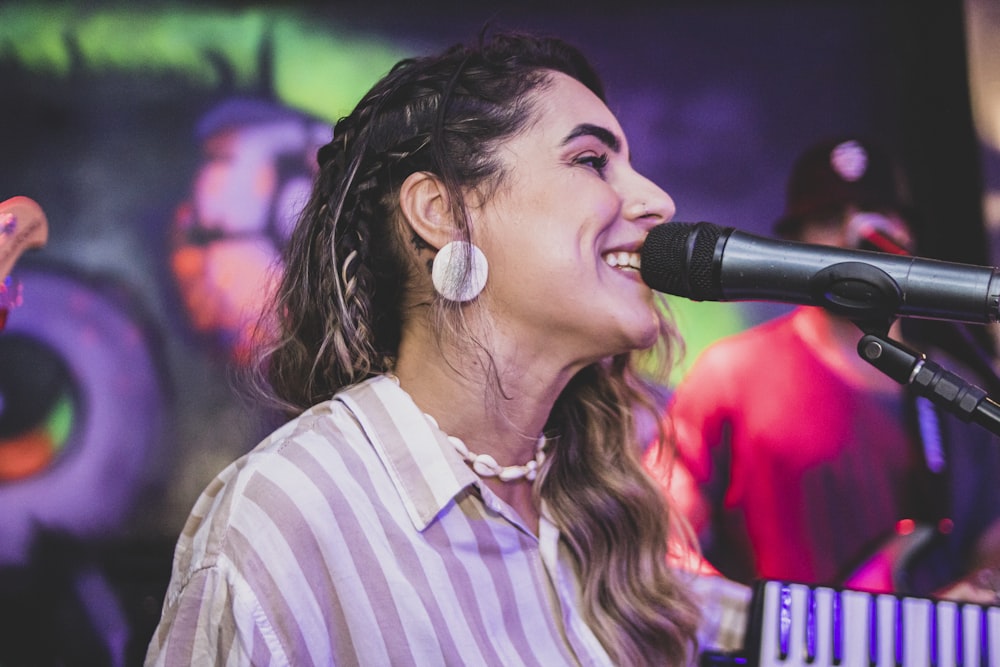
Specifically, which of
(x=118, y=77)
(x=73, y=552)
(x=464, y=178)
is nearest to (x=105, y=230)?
(x=118, y=77)

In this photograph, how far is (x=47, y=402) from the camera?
312 centimetres

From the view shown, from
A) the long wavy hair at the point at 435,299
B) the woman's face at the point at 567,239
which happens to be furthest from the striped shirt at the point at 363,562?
the woman's face at the point at 567,239

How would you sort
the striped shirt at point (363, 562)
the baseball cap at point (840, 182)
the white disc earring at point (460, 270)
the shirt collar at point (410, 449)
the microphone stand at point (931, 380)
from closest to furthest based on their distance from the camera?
the microphone stand at point (931, 380) < the striped shirt at point (363, 562) < the shirt collar at point (410, 449) < the white disc earring at point (460, 270) < the baseball cap at point (840, 182)

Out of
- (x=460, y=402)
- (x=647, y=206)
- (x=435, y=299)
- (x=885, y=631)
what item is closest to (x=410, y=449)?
(x=460, y=402)

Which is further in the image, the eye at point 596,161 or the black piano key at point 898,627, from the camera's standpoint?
the eye at point 596,161

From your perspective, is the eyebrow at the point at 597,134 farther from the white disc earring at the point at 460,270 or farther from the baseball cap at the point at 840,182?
the baseball cap at the point at 840,182

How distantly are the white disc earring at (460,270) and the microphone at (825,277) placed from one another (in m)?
0.34

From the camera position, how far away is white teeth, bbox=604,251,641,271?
1.52 m

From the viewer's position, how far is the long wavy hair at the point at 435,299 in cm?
156

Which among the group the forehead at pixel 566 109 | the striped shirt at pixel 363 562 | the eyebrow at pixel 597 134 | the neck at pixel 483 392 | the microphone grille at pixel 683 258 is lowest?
the striped shirt at pixel 363 562

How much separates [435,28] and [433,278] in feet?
6.97

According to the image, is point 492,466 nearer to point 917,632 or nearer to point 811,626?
point 811,626

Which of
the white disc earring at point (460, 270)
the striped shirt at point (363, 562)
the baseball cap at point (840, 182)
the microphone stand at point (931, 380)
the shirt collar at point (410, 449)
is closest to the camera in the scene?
the microphone stand at point (931, 380)

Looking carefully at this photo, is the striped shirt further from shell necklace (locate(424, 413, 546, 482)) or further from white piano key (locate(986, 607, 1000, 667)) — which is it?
white piano key (locate(986, 607, 1000, 667))
